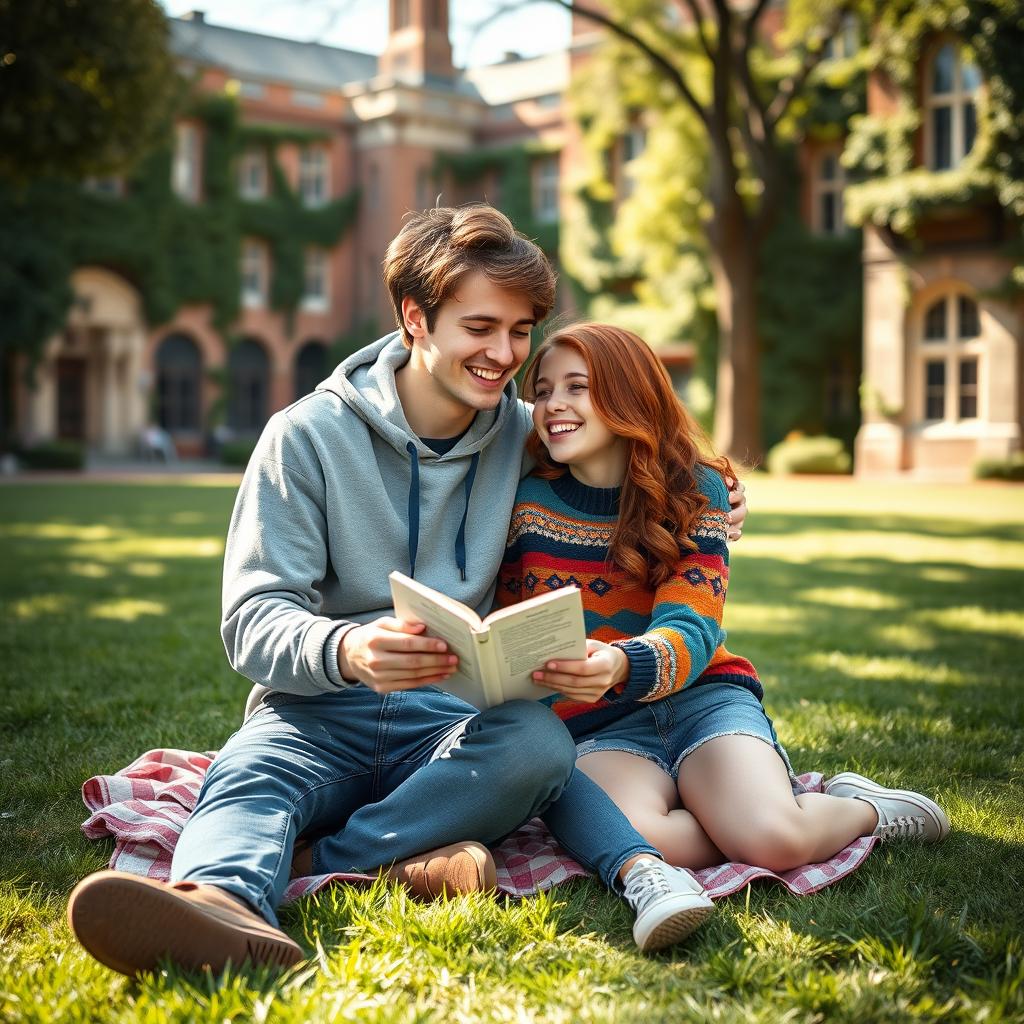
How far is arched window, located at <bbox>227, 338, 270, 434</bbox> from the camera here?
112ft

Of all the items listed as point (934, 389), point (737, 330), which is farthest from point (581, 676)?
point (934, 389)

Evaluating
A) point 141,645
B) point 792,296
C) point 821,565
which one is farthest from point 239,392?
point 141,645

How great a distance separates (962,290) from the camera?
22125 millimetres

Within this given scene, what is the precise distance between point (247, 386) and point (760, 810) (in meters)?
32.9

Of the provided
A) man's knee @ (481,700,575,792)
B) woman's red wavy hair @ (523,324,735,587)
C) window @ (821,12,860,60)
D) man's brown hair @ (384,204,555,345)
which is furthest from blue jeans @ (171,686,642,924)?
window @ (821,12,860,60)

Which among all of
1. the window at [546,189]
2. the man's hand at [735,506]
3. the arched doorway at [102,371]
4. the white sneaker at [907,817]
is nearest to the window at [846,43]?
the window at [546,189]

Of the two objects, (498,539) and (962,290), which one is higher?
(962,290)

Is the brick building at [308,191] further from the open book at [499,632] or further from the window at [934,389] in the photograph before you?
the open book at [499,632]

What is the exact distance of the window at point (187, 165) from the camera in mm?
32403

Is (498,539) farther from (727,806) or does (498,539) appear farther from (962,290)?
(962,290)

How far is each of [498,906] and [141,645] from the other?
3.92 meters

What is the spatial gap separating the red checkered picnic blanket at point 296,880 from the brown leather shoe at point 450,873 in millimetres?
90

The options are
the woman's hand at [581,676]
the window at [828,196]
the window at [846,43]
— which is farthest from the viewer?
the window at [828,196]

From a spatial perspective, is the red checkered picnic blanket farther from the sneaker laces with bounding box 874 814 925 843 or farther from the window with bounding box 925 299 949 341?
the window with bounding box 925 299 949 341
